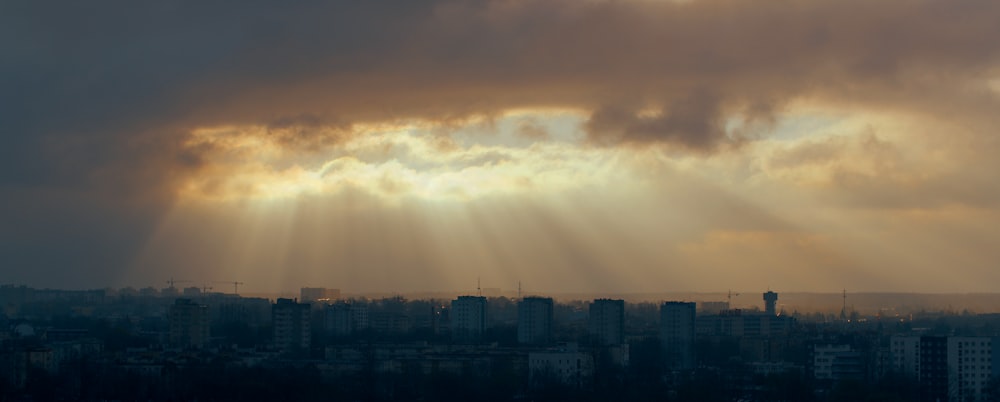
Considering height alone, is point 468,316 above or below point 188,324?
above

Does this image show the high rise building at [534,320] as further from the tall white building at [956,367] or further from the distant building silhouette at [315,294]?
the distant building silhouette at [315,294]

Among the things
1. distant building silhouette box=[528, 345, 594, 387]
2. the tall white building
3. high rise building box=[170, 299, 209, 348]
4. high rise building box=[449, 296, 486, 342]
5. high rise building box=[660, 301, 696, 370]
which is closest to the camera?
the tall white building

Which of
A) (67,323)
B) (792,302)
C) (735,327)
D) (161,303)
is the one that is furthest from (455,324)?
(792,302)

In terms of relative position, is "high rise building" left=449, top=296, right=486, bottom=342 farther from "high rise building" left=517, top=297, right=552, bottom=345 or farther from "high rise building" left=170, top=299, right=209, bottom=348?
"high rise building" left=170, top=299, right=209, bottom=348

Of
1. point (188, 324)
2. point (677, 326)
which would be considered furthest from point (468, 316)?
point (188, 324)

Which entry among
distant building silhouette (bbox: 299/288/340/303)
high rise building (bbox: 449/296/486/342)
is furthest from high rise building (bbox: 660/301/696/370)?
distant building silhouette (bbox: 299/288/340/303)

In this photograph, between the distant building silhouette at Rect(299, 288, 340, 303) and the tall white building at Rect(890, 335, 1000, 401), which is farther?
the distant building silhouette at Rect(299, 288, 340, 303)

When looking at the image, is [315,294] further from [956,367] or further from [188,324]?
[956,367]
